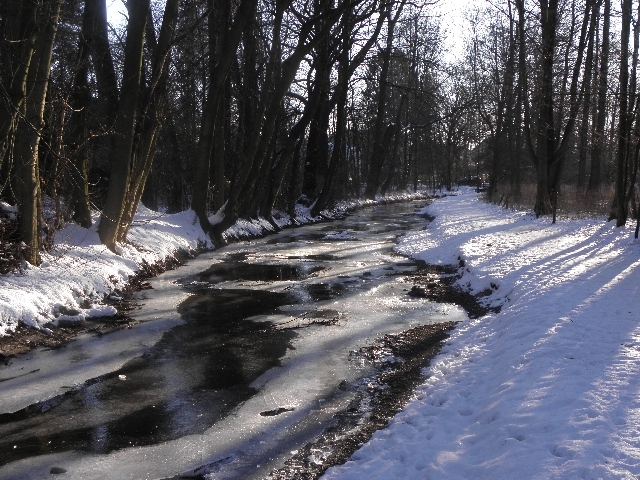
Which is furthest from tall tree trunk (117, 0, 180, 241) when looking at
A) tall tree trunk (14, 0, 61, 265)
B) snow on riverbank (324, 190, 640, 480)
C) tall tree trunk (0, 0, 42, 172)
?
snow on riverbank (324, 190, 640, 480)

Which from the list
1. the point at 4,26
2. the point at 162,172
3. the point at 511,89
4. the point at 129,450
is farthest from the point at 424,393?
the point at 511,89

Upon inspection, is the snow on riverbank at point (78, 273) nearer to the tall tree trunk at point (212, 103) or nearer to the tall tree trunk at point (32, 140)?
the tall tree trunk at point (32, 140)

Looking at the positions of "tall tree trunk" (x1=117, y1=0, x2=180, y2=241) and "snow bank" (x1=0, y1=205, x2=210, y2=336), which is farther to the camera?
"tall tree trunk" (x1=117, y1=0, x2=180, y2=241)

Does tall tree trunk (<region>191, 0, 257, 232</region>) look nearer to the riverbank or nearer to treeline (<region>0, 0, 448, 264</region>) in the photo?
treeline (<region>0, 0, 448, 264</region>)

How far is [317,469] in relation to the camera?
4.75m

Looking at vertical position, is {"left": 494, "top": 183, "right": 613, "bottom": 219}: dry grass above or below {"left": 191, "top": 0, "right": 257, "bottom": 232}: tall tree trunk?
below

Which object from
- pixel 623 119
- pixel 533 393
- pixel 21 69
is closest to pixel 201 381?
pixel 533 393

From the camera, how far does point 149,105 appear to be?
14.2 metres

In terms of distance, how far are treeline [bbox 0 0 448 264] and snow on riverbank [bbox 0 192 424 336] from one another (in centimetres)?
42

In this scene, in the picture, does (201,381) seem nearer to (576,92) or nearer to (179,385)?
(179,385)

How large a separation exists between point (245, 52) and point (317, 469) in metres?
21.8

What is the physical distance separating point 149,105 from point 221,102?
5.15m

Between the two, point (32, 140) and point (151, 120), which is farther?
point (151, 120)

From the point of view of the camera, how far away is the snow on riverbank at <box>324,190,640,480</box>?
4.37 meters
